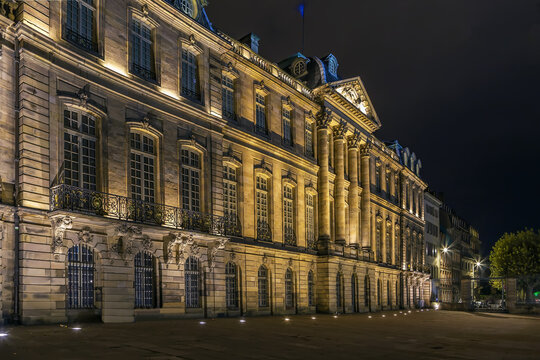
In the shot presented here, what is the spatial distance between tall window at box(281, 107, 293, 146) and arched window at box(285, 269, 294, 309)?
851 cm

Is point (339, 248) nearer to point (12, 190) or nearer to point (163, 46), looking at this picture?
point (163, 46)

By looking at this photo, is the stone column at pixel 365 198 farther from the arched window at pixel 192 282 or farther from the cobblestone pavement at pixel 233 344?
the cobblestone pavement at pixel 233 344

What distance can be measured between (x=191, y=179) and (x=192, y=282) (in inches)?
192

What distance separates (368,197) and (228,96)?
20.8 m

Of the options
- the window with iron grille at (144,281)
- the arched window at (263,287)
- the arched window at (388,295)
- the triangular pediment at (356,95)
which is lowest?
the arched window at (388,295)

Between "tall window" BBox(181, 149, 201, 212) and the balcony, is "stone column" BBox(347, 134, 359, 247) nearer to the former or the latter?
the balcony

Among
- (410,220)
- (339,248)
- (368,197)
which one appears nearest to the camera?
(339,248)

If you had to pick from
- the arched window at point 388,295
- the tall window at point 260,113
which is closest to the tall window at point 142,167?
the tall window at point 260,113

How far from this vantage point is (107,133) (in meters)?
21.8

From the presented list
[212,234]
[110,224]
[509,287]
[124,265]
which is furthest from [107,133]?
[509,287]

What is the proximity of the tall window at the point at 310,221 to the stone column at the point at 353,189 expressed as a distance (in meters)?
6.61

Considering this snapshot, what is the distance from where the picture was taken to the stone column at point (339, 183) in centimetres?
4131

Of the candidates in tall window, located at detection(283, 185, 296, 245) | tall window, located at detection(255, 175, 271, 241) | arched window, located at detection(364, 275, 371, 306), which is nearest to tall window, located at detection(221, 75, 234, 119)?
tall window, located at detection(255, 175, 271, 241)

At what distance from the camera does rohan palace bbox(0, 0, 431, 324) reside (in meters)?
18.8
